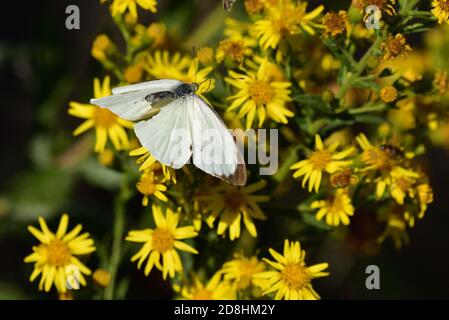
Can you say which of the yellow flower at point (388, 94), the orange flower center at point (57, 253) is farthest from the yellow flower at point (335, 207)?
the orange flower center at point (57, 253)

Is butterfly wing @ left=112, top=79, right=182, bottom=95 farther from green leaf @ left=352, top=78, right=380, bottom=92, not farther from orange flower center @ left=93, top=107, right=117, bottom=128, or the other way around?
green leaf @ left=352, top=78, right=380, bottom=92

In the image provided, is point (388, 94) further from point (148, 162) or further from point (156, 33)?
point (156, 33)

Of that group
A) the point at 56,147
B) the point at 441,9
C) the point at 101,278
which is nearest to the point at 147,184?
the point at 101,278

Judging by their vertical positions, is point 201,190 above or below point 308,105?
below

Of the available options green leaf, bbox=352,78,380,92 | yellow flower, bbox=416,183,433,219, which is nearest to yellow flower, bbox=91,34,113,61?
green leaf, bbox=352,78,380,92

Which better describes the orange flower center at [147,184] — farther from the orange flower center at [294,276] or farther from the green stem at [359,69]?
the green stem at [359,69]

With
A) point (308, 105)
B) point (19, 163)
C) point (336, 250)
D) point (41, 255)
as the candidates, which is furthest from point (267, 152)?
point (19, 163)
